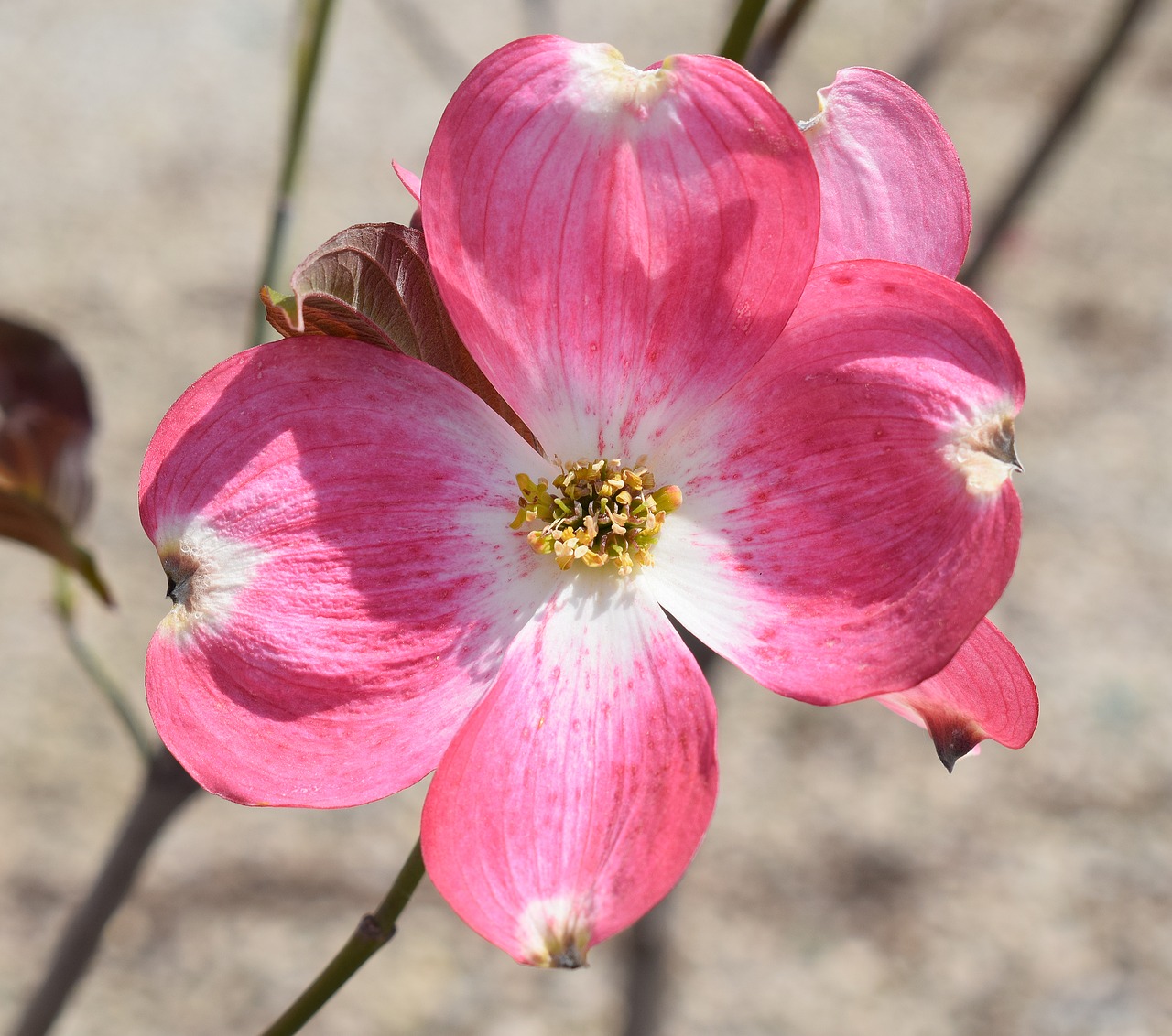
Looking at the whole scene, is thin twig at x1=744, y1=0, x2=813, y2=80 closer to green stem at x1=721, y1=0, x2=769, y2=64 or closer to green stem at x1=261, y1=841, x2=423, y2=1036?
green stem at x1=721, y1=0, x2=769, y2=64

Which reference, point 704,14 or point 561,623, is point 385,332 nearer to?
point 561,623

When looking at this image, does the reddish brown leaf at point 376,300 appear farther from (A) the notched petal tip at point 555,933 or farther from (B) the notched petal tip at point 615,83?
(A) the notched petal tip at point 555,933

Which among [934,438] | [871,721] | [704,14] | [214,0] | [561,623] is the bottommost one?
[871,721]

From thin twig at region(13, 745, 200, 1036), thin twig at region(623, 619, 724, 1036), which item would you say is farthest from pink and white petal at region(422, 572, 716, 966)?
thin twig at region(623, 619, 724, 1036)

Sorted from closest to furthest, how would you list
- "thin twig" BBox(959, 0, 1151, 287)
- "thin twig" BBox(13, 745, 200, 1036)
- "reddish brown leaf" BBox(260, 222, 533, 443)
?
"reddish brown leaf" BBox(260, 222, 533, 443), "thin twig" BBox(13, 745, 200, 1036), "thin twig" BBox(959, 0, 1151, 287)

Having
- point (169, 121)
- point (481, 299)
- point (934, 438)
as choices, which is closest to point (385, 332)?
point (481, 299)

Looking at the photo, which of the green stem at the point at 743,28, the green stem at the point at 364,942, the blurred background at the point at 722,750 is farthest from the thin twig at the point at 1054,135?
the green stem at the point at 364,942
